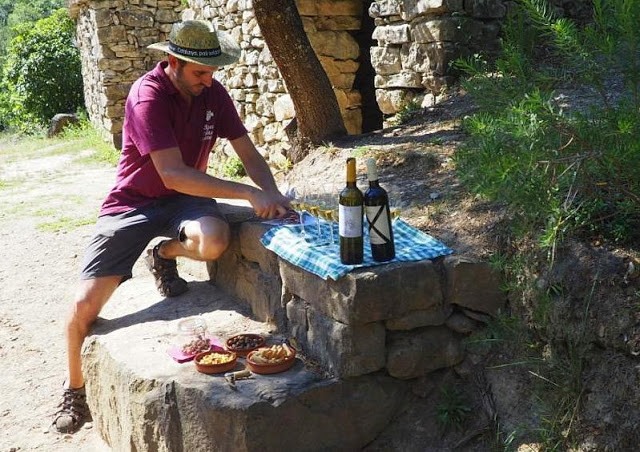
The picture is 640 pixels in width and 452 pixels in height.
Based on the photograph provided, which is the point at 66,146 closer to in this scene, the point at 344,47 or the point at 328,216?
the point at 344,47

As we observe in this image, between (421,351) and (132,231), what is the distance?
5.22 ft

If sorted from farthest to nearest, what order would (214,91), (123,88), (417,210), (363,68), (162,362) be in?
1. (123,88)
2. (363,68)
3. (214,91)
4. (417,210)
5. (162,362)

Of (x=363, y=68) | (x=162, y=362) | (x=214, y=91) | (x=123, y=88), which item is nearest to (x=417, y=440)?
(x=162, y=362)

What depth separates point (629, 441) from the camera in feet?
8.00

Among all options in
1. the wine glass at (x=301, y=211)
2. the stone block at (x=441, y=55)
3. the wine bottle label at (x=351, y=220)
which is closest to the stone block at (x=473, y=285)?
the wine bottle label at (x=351, y=220)

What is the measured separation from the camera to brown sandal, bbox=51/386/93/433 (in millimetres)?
3629

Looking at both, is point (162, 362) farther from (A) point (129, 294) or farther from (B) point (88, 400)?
(A) point (129, 294)

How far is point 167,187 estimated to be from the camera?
3.54 m

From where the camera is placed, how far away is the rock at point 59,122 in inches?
551

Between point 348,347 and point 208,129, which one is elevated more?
point 208,129

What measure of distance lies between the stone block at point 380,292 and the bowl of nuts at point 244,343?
415mm

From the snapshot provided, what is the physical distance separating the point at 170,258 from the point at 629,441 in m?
2.45

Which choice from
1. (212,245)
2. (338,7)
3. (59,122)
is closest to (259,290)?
(212,245)

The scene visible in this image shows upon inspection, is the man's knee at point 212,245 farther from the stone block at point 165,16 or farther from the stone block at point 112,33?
the stone block at point 165,16
